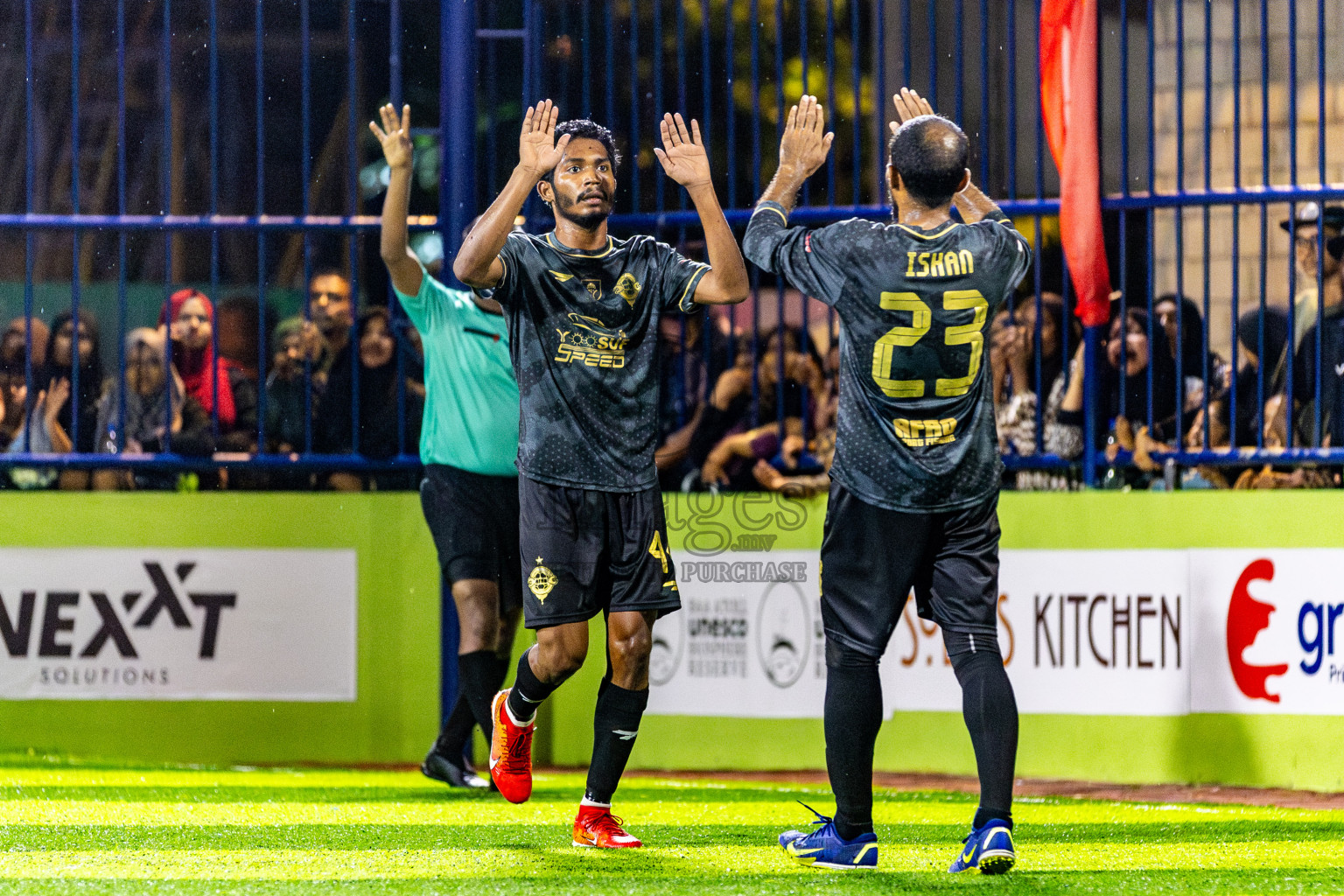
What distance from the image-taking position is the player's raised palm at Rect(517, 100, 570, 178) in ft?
13.7

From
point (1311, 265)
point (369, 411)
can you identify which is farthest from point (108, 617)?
point (1311, 265)

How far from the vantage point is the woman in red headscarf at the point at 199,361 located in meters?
6.91

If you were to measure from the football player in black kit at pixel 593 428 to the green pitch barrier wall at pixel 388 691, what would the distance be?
7.88 feet

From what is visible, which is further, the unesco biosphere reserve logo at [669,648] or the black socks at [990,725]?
the unesco biosphere reserve logo at [669,648]

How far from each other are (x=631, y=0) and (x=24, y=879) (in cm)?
460

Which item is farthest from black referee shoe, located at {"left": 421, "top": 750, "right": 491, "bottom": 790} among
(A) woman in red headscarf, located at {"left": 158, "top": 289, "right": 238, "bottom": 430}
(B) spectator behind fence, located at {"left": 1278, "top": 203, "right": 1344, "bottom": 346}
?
(B) spectator behind fence, located at {"left": 1278, "top": 203, "right": 1344, "bottom": 346}

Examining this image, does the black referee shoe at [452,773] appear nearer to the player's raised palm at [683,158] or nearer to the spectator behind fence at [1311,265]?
the player's raised palm at [683,158]

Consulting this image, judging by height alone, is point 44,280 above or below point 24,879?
above

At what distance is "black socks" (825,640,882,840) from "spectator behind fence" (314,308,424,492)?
3.42 m

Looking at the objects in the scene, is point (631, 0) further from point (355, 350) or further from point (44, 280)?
point (44, 280)

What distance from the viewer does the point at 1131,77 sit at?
10414 mm

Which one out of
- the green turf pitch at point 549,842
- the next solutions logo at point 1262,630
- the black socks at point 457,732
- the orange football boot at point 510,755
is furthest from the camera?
the next solutions logo at point 1262,630

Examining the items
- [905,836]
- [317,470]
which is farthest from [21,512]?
[905,836]

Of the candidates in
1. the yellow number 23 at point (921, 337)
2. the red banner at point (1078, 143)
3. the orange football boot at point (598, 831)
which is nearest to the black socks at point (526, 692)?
the orange football boot at point (598, 831)
